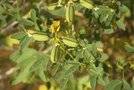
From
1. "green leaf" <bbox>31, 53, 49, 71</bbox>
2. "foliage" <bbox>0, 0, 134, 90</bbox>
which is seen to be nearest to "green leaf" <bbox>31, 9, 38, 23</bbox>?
"foliage" <bbox>0, 0, 134, 90</bbox>

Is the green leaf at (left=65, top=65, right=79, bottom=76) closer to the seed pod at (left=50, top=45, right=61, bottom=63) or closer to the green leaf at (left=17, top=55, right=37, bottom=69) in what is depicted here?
the seed pod at (left=50, top=45, right=61, bottom=63)

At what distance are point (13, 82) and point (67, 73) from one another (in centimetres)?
63

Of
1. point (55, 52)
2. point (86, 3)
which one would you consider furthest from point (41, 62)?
point (86, 3)

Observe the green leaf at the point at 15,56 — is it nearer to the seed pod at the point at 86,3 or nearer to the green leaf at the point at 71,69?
the green leaf at the point at 71,69

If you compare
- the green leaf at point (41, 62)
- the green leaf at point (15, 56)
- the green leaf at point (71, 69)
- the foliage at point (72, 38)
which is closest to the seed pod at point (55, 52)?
the foliage at point (72, 38)

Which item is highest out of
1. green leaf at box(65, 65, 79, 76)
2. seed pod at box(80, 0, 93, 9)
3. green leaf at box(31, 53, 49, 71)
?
seed pod at box(80, 0, 93, 9)

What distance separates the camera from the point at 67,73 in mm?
1491

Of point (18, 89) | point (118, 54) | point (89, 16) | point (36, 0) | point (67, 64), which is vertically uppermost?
point (89, 16)

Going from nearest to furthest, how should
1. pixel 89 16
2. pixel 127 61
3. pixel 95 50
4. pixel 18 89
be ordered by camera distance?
pixel 95 50 → pixel 89 16 → pixel 127 61 → pixel 18 89

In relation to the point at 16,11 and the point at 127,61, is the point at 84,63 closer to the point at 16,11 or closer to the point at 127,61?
the point at 127,61

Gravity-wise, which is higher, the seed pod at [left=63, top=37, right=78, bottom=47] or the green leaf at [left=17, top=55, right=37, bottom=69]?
the seed pod at [left=63, top=37, right=78, bottom=47]

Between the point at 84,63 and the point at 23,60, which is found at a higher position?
the point at 84,63

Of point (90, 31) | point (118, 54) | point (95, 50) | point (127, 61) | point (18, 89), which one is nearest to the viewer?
point (95, 50)

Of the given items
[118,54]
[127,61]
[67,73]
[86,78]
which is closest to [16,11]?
[67,73]
